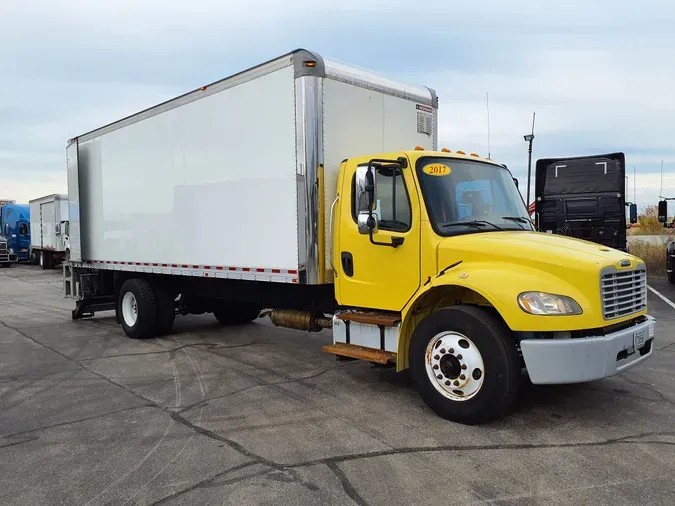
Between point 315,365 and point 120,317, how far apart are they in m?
4.29

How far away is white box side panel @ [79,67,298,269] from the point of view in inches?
258

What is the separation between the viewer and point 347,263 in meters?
6.05

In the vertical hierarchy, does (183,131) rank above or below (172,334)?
above

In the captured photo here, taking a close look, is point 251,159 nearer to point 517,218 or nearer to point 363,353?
point 363,353

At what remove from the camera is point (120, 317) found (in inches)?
388

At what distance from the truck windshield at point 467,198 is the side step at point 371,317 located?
0.99 metres

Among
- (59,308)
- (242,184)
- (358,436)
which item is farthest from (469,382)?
(59,308)

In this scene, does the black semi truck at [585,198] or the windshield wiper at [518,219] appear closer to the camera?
the windshield wiper at [518,219]

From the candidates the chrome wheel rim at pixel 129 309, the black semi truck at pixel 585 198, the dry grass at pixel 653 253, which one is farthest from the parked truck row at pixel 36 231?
the dry grass at pixel 653 253

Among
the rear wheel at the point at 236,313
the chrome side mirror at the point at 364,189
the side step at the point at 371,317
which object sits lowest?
the rear wheel at the point at 236,313

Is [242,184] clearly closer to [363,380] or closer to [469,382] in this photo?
[363,380]

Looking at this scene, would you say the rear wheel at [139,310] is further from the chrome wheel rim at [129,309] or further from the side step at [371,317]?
the side step at [371,317]

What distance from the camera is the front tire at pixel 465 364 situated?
4.65 meters

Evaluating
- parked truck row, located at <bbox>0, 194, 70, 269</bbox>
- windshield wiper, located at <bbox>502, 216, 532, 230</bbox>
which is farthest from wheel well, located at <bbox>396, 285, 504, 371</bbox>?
parked truck row, located at <bbox>0, 194, 70, 269</bbox>
